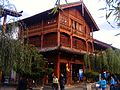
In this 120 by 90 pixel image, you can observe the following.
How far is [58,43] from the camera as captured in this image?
2584cm

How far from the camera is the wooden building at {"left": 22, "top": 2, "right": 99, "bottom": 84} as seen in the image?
25.9 m

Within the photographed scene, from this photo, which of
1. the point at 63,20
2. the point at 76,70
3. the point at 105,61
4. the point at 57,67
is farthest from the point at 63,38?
the point at 105,61

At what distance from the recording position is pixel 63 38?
89.7 feet

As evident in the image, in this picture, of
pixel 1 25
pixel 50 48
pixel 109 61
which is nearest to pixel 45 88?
pixel 50 48

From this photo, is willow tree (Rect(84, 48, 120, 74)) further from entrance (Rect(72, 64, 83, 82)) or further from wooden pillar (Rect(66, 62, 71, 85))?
entrance (Rect(72, 64, 83, 82))

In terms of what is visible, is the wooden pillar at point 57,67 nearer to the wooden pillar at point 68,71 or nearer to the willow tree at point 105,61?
the wooden pillar at point 68,71

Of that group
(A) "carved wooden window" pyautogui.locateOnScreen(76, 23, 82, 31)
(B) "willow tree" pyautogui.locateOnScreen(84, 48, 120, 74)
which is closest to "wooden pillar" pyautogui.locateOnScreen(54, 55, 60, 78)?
(B) "willow tree" pyautogui.locateOnScreen(84, 48, 120, 74)

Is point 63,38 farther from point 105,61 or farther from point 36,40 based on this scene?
point 105,61

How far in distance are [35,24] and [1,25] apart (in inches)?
705

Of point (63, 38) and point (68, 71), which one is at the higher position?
point (63, 38)

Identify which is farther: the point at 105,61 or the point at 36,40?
the point at 36,40

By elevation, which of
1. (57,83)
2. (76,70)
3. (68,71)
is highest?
(76,70)

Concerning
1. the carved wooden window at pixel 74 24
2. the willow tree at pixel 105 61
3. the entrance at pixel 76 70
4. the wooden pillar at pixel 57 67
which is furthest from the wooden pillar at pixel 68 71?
the carved wooden window at pixel 74 24

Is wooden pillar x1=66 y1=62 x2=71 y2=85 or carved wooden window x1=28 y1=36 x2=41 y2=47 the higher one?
carved wooden window x1=28 y1=36 x2=41 y2=47
